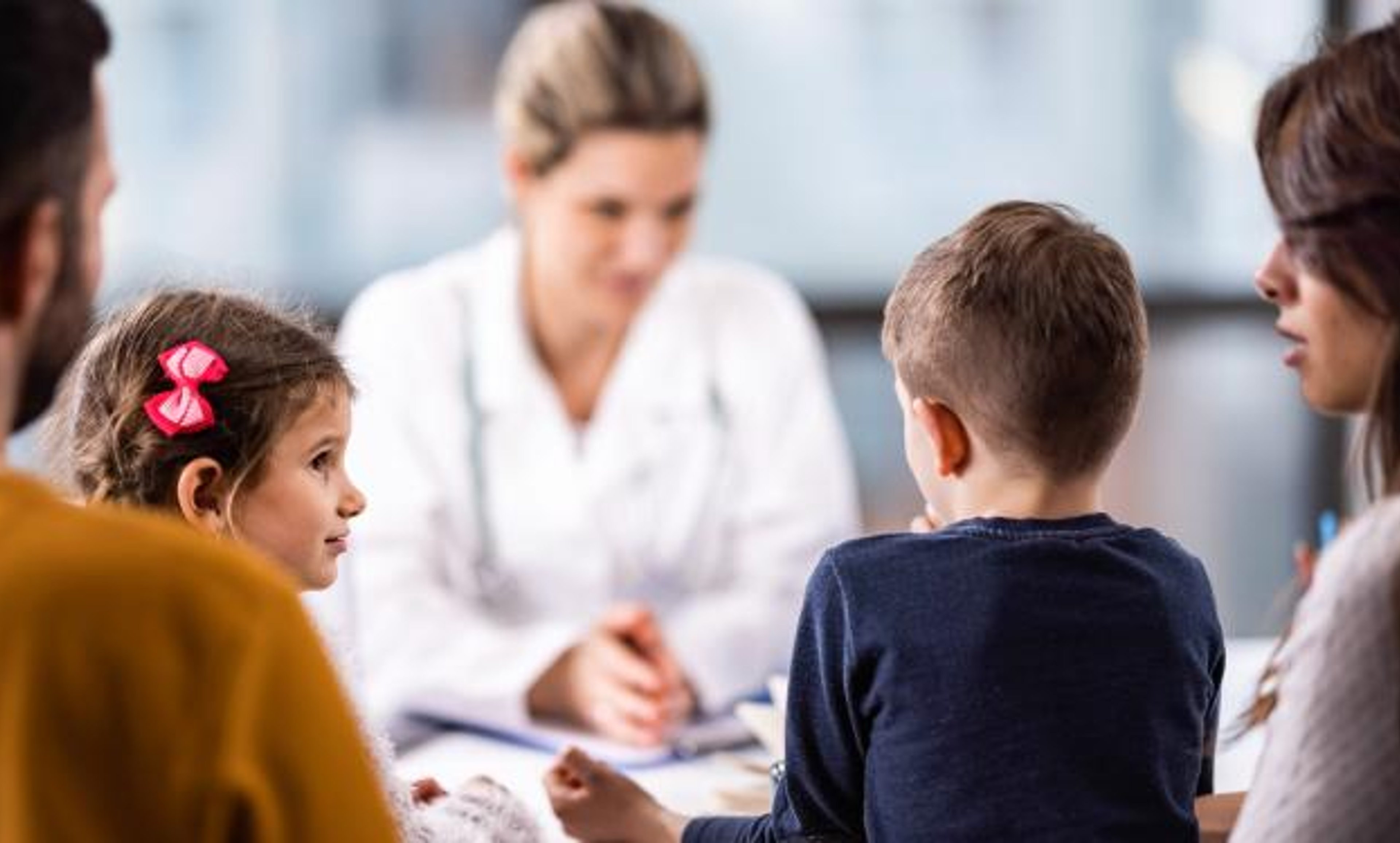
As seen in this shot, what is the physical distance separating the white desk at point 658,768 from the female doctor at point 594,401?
35 cm

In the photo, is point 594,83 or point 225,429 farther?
point 594,83

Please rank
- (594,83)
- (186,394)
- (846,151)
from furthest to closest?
(846,151)
(594,83)
(186,394)

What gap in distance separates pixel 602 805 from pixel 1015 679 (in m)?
0.39

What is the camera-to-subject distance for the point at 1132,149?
3537 millimetres

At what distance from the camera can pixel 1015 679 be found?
1232 mm

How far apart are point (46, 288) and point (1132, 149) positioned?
9.28 ft

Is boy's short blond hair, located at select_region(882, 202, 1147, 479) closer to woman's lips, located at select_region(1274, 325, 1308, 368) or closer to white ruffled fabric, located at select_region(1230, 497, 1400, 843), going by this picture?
woman's lips, located at select_region(1274, 325, 1308, 368)

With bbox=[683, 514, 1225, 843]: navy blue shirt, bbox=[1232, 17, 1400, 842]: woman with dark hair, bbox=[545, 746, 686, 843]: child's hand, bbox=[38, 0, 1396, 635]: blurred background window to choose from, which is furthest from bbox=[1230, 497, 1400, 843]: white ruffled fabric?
bbox=[38, 0, 1396, 635]: blurred background window

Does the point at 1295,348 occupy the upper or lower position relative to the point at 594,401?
upper

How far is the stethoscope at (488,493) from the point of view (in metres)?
2.40

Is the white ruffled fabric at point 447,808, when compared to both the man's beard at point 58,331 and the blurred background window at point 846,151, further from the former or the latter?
the blurred background window at point 846,151

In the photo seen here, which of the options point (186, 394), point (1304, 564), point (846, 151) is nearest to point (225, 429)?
point (186, 394)

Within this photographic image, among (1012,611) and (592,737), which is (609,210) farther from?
(1012,611)

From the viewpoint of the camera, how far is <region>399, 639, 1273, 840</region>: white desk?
1.71 meters
